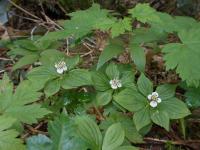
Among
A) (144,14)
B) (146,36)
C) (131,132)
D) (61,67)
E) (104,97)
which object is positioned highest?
(144,14)

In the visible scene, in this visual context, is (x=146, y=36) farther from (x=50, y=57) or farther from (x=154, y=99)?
(x=50, y=57)

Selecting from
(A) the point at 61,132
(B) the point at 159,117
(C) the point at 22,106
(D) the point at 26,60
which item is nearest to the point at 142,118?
(B) the point at 159,117

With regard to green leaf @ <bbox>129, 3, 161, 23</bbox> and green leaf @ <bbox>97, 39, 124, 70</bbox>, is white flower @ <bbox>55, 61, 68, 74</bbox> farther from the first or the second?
green leaf @ <bbox>129, 3, 161, 23</bbox>

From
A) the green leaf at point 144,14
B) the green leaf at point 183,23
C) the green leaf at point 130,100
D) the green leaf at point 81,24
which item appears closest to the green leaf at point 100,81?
the green leaf at point 130,100

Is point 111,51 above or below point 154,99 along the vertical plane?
above

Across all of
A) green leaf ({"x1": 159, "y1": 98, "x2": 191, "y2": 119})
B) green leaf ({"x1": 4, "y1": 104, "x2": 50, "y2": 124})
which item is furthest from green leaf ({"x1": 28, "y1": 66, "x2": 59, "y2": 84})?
green leaf ({"x1": 159, "y1": 98, "x2": 191, "y2": 119})

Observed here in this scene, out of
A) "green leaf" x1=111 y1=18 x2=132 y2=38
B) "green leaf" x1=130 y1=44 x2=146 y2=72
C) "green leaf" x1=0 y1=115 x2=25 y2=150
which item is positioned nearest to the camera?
"green leaf" x1=0 y1=115 x2=25 y2=150
